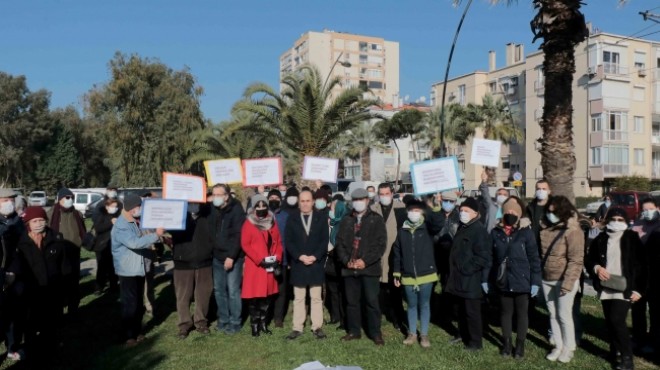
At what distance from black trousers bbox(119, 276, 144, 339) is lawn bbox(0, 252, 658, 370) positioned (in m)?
0.24

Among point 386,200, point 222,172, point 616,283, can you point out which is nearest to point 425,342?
point 386,200

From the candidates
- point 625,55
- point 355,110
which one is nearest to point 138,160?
point 355,110

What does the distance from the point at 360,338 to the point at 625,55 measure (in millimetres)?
47131

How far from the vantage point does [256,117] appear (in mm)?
20344

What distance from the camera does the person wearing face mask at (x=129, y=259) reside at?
6.80 meters

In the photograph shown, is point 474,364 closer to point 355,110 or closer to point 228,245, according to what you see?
point 228,245

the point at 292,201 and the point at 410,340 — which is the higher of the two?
the point at 292,201

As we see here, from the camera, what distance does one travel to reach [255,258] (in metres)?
7.03

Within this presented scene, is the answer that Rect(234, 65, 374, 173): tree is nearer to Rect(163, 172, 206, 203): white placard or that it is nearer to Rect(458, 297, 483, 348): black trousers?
Rect(163, 172, 206, 203): white placard

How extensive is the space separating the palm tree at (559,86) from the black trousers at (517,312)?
3123 millimetres

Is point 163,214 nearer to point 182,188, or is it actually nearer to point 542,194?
point 182,188

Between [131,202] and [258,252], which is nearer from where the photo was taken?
[131,202]

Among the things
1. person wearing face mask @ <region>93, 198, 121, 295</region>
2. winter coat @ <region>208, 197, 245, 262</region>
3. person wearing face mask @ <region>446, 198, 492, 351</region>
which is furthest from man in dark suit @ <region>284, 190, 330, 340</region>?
person wearing face mask @ <region>93, 198, 121, 295</region>

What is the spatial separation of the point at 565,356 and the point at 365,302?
245 cm
